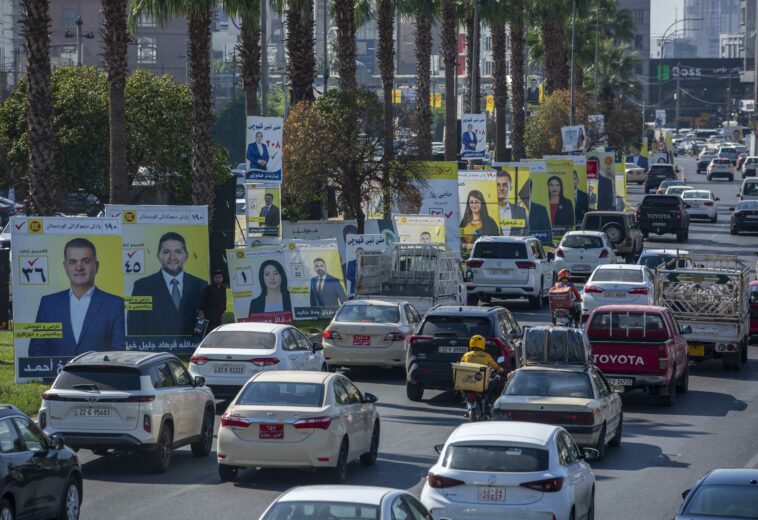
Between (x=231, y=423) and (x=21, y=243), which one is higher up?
(x=21, y=243)

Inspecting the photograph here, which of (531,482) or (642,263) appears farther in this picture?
(642,263)

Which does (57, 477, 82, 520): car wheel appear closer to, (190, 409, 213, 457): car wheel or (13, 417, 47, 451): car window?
(13, 417, 47, 451): car window

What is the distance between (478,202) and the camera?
47.0 m

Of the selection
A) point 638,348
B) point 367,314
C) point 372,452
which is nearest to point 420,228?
point 367,314

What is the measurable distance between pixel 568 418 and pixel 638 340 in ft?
20.9

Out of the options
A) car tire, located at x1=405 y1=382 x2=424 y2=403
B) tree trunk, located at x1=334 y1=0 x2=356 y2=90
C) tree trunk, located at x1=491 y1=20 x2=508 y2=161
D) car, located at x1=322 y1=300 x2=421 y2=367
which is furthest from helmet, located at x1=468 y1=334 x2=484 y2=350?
tree trunk, located at x1=491 y1=20 x2=508 y2=161

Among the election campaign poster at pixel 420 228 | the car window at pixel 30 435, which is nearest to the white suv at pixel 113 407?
the car window at pixel 30 435

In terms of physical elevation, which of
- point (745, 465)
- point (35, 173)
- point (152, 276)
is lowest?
point (745, 465)

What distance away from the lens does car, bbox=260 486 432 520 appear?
10.1 m

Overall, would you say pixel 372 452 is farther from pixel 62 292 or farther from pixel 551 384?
pixel 62 292

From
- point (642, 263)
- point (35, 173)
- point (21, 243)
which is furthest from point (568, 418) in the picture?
point (642, 263)

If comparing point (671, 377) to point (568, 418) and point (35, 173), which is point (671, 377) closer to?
point (568, 418)

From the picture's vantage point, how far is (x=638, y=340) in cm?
2425

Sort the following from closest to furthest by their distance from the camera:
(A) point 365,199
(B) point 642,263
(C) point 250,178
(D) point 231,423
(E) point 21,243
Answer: (D) point 231,423
(E) point 21,243
(C) point 250,178
(B) point 642,263
(A) point 365,199
